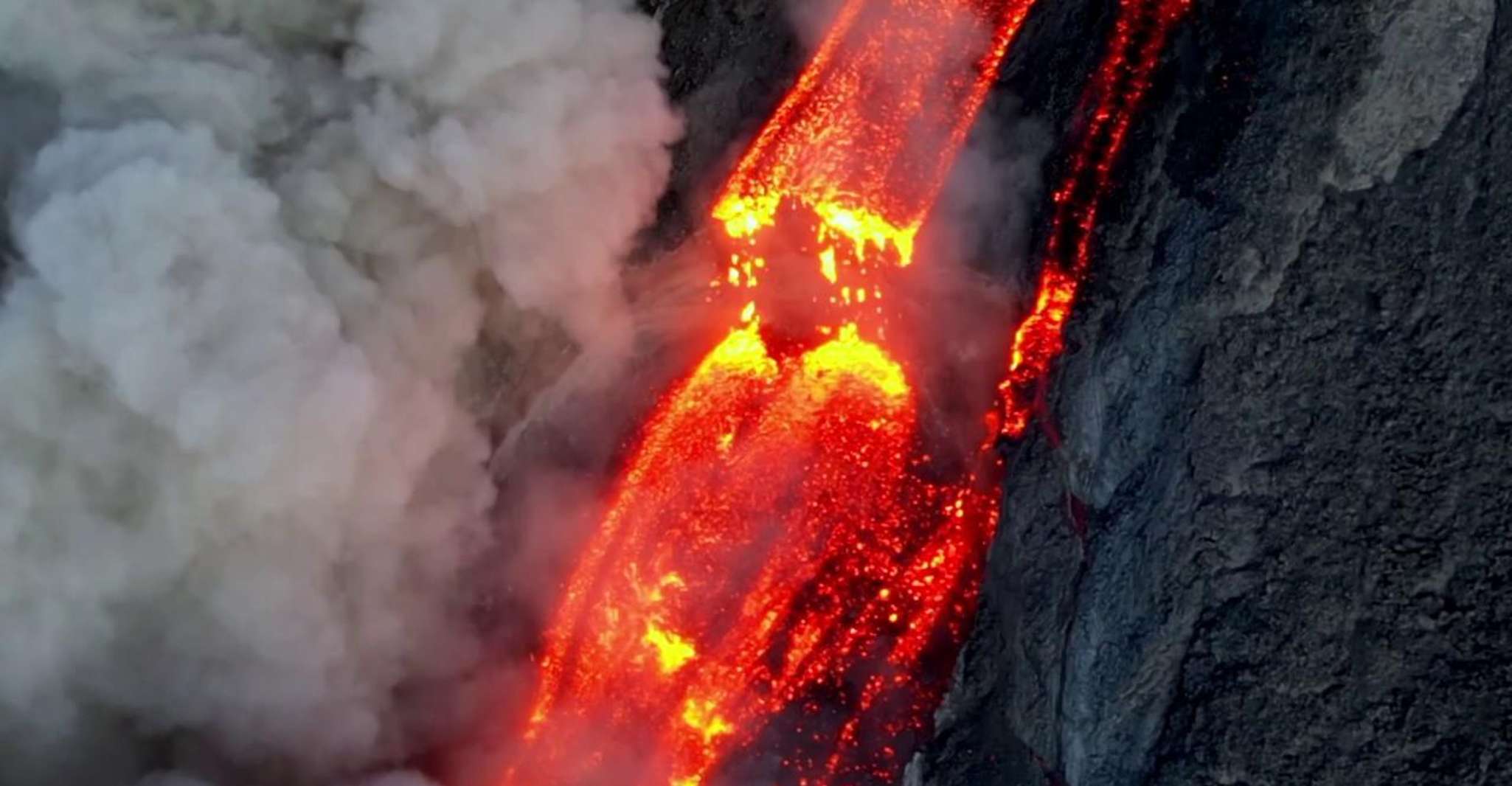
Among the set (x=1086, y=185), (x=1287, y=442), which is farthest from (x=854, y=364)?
(x=1287, y=442)

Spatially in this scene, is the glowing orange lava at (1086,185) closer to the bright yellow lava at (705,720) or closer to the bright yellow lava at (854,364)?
the bright yellow lava at (854,364)

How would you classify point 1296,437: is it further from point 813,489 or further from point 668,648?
point 668,648

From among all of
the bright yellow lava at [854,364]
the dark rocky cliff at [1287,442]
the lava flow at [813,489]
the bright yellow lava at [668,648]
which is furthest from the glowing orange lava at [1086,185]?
the bright yellow lava at [668,648]

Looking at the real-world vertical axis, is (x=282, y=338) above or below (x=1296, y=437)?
above

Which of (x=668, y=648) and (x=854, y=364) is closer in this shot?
(x=668, y=648)

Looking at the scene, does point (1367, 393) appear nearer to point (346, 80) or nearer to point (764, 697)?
point (764, 697)

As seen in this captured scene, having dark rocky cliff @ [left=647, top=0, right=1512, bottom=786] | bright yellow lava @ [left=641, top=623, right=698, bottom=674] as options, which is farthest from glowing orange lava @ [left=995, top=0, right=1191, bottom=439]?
bright yellow lava @ [left=641, top=623, right=698, bottom=674]
